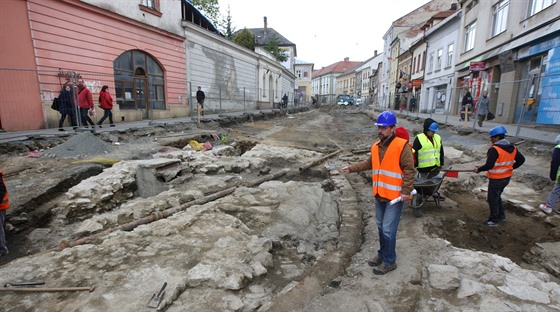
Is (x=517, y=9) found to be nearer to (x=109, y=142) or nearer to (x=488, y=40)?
(x=488, y=40)

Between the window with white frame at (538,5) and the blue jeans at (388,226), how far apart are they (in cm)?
1419

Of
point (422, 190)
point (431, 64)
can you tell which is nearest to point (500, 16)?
point (431, 64)

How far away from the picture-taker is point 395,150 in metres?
3.39

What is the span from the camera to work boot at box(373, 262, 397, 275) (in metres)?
3.51

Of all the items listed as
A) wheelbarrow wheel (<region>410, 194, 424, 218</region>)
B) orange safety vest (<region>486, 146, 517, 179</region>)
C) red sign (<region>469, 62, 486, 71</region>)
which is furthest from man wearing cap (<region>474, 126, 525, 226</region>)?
red sign (<region>469, 62, 486, 71</region>)

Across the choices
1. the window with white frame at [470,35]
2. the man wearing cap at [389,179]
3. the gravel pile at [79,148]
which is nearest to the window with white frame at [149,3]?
the gravel pile at [79,148]

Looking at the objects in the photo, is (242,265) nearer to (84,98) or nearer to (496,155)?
(496,155)

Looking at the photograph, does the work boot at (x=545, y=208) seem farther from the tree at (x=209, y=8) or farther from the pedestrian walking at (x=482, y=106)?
the tree at (x=209, y=8)

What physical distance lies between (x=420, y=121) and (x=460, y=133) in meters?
6.55

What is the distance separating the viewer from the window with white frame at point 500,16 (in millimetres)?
15516

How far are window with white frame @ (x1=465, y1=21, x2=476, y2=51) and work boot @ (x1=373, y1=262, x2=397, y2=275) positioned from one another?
21.6m

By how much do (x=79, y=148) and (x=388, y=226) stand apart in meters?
8.23

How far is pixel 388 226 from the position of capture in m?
3.51

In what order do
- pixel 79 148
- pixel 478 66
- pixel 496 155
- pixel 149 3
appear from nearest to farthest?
pixel 496 155 → pixel 79 148 → pixel 149 3 → pixel 478 66
